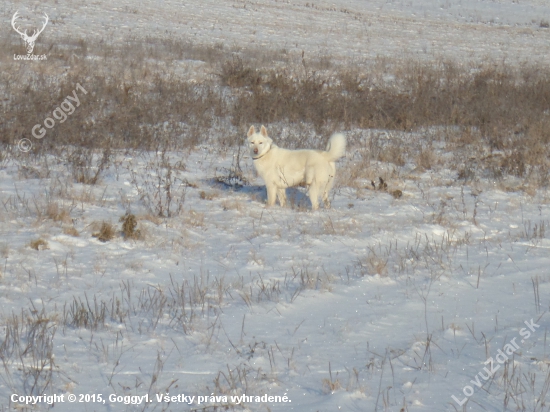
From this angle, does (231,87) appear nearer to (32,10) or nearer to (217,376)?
(217,376)

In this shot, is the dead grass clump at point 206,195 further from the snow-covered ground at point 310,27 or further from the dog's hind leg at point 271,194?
the snow-covered ground at point 310,27

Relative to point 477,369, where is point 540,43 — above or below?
above

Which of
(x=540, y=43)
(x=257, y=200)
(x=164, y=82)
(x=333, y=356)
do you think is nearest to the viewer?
(x=333, y=356)

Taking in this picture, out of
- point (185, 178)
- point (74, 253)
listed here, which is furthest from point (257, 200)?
point (74, 253)

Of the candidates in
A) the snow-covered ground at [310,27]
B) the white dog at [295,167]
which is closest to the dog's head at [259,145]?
→ the white dog at [295,167]

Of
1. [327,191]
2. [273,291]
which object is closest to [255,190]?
[327,191]

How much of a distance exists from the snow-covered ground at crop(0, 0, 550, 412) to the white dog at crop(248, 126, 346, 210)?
0.30m

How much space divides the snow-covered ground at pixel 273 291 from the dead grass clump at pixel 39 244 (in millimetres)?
39

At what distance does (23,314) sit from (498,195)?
20.2 ft

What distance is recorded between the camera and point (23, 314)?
409 centimetres

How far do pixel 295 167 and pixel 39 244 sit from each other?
305 centimetres

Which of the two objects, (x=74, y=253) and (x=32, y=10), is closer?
(x=74, y=253)

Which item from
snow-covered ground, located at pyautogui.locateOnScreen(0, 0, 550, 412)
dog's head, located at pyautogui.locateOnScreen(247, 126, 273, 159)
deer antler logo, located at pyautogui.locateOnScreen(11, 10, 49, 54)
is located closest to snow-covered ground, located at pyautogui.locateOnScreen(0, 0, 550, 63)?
deer antler logo, located at pyautogui.locateOnScreen(11, 10, 49, 54)

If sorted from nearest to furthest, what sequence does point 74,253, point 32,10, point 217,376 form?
point 217,376 → point 74,253 → point 32,10
